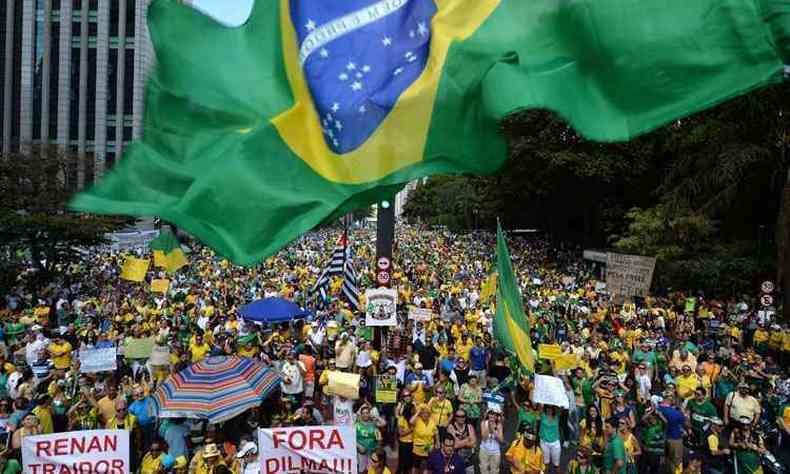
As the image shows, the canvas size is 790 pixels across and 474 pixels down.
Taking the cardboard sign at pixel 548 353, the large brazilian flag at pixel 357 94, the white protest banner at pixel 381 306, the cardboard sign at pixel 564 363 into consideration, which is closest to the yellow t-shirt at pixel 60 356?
the white protest banner at pixel 381 306

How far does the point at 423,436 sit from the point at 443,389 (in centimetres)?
150

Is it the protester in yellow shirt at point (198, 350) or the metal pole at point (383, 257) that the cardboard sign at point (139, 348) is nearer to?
the protester in yellow shirt at point (198, 350)

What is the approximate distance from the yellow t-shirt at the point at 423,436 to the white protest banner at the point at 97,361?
5.87 metres

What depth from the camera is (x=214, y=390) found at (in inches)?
399

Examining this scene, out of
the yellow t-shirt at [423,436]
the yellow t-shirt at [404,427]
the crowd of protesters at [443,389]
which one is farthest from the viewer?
the yellow t-shirt at [404,427]

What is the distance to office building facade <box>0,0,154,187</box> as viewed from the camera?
73938 millimetres

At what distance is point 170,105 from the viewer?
23.2 feet

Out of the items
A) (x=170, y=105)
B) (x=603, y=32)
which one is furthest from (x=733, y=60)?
(x=170, y=105)

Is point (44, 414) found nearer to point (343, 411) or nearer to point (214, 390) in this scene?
point (214, 390)

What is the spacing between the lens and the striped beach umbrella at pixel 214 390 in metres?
9.79

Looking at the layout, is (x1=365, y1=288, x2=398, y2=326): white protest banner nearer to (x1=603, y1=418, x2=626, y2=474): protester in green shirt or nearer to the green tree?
(x1=603, y1=418, x2=626, y2=474): protester in green shirt

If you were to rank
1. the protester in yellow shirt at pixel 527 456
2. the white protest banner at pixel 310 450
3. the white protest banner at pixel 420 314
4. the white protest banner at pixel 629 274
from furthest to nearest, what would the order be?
the white protest banner at pixel 629 274, the white protest banner at pixel 420 314, the protester in yellow shirt at pixel 527 456, the white protest banner at pixel 310 450

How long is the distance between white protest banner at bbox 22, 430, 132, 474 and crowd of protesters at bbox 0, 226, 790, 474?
2.23 feet

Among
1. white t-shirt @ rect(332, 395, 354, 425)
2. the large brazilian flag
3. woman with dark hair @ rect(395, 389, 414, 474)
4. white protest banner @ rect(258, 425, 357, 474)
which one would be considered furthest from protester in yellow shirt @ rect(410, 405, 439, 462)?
the large brazilian flag
